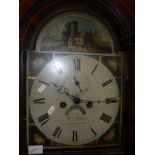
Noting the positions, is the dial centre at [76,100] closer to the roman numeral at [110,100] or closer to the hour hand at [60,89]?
the hour hand at [60,89]

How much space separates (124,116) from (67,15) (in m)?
0.72

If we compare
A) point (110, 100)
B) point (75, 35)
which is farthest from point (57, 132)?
point (75, 35)

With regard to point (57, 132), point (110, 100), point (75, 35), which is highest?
point (75, 35)

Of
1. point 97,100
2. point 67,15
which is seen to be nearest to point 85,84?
point 97,100

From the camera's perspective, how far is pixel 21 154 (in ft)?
4.19

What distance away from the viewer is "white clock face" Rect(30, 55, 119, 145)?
1325 millimetres

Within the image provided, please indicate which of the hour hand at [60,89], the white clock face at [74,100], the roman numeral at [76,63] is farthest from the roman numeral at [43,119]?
the roman numeral at [76,63]

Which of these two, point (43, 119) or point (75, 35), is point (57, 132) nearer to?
point (43, 119)

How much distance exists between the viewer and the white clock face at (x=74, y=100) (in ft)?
4.35

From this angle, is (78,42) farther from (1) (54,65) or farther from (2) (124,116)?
(2) (124,116)

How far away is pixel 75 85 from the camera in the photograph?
53.5 inches

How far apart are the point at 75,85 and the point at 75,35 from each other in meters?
0.30

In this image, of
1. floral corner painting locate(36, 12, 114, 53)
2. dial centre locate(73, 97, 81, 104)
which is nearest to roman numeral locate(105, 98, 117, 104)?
dial centre locate(73, 97, 81, 104)

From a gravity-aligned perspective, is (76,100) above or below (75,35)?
below
